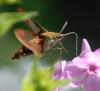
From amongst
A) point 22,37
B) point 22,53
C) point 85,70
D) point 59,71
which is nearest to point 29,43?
point 22,37

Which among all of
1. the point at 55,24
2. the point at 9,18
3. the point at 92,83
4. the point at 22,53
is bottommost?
the point at 55,24

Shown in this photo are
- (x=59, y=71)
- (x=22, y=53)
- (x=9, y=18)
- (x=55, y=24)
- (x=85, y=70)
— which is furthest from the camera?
(x=55, y=24)

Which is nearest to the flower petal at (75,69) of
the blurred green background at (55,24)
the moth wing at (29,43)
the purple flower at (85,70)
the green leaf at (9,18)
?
the purple flower at (85,70)

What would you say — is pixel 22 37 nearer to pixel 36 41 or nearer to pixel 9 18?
pixel 36 41

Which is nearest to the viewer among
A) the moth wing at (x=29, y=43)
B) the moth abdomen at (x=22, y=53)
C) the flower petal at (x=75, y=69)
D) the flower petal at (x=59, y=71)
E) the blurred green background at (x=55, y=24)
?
the moth wing at (x=29, y=43)

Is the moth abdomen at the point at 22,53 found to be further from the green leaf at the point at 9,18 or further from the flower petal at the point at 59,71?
the green leaf at the point at 9,18

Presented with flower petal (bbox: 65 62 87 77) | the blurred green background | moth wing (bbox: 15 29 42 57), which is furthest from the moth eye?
the blurred green background

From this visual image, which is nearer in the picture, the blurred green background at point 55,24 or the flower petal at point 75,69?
the flower petal at point 75,69

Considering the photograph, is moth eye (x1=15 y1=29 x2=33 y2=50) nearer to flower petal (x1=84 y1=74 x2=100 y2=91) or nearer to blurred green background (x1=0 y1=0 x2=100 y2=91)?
flower petal (x1=84 y1=74 x2=100 y2=91)
